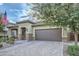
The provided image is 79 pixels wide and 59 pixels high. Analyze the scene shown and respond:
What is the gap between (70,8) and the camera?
9.56 ft

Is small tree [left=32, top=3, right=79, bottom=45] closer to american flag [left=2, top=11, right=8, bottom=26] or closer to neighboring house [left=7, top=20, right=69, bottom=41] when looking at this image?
neighboring house [left=7, top=20, right=69, bottom=41]

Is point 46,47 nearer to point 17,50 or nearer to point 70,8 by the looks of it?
point 17,50

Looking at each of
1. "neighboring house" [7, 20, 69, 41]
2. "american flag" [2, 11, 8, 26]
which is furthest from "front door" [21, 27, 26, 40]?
"american flag" [2, 11, 8, 26]

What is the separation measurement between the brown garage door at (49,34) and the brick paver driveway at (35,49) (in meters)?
0.06

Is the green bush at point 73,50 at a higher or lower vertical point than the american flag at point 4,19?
lower

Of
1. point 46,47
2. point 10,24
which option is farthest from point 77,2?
point 10,24

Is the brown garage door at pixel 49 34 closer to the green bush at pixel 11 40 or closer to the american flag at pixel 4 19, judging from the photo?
the green bush at pixel 11 40

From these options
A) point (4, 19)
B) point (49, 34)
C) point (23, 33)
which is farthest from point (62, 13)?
point (4, 19)

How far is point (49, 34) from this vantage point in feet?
9.72

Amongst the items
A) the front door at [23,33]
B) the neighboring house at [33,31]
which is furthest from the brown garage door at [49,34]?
the front door at [23,33]

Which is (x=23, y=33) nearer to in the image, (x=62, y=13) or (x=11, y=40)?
(x=11, y=40)

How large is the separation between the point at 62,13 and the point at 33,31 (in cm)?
45

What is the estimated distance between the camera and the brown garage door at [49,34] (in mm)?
2941

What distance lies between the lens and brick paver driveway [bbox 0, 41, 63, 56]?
291 centimetres
